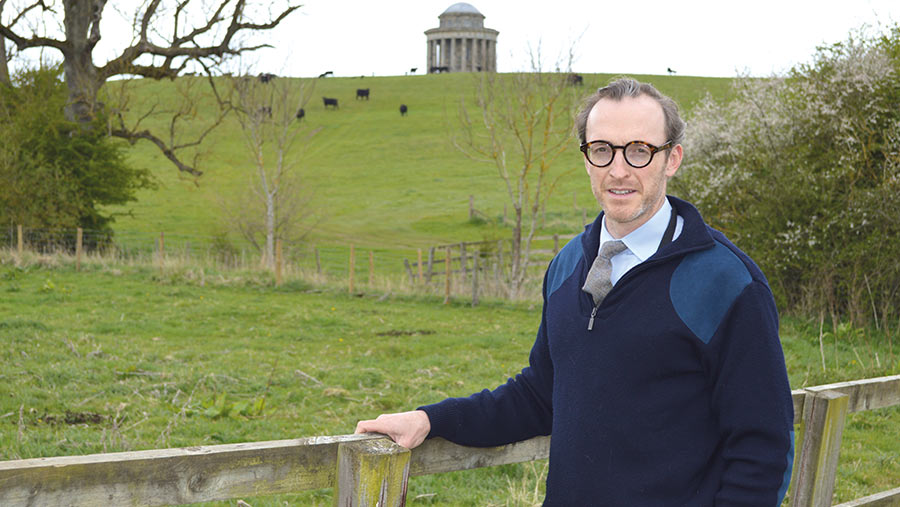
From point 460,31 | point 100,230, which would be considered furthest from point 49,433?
point 460,31

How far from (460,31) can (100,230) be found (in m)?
89.8

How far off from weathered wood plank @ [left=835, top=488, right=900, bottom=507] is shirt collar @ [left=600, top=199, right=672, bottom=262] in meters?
2.00

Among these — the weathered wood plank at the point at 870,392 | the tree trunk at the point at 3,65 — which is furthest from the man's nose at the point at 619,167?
the tree trunk at the point at 3,65

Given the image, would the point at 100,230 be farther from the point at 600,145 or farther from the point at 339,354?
the point at 600,145

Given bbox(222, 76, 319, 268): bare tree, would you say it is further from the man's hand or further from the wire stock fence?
the man's hand

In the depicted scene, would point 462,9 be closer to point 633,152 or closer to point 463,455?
point 633,152

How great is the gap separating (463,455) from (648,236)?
0.82 metres

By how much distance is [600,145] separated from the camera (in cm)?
214

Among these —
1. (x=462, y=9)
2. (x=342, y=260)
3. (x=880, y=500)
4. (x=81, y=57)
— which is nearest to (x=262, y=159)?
(x=342, y=260)

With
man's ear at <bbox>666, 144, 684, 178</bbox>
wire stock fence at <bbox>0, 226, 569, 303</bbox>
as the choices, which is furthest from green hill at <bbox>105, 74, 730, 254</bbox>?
man's ear at <bbox>666, 144, 684, 178</bbox>

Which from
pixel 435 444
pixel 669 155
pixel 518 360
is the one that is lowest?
pixel 518 360

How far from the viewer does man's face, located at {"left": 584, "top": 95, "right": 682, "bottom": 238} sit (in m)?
2.10

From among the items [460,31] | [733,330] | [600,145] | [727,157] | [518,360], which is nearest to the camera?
[733,330]

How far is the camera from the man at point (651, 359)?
74.3 inches
